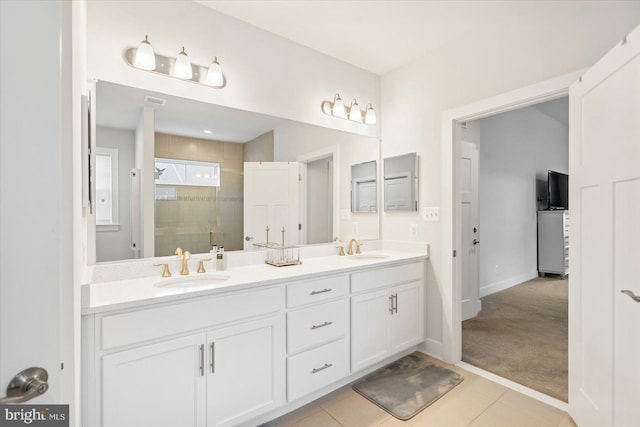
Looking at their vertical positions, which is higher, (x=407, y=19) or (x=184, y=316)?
(x=407, y=19)

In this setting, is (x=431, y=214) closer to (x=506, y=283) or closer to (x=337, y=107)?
(x=337, y=107)

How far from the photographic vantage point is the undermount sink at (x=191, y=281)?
1709 mm

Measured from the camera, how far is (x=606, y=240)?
1527mm

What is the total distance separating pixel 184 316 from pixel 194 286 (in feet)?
0.73

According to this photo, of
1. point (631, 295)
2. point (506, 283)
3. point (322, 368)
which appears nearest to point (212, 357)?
point (322, 368)

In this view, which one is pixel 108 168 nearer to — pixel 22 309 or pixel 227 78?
pixel 227 78

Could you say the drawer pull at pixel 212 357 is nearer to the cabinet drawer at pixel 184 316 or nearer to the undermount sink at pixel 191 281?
the cabinet drawer at pixel 184 316

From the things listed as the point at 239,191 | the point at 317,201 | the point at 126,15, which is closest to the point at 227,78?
the point at 126,15

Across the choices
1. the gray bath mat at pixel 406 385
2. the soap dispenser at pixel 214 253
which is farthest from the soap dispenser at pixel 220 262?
the gray bath mat at pixel 406 385

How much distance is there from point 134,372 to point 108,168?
1.10 metres

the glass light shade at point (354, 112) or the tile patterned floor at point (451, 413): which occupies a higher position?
the glass light shade at point (354, 112)

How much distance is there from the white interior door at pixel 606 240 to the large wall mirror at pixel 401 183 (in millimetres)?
1159

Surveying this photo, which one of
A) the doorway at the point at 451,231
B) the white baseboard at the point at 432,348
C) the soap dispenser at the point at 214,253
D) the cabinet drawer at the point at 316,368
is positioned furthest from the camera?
the white baseboard at the point at 432,348

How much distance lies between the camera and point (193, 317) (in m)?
1.48
